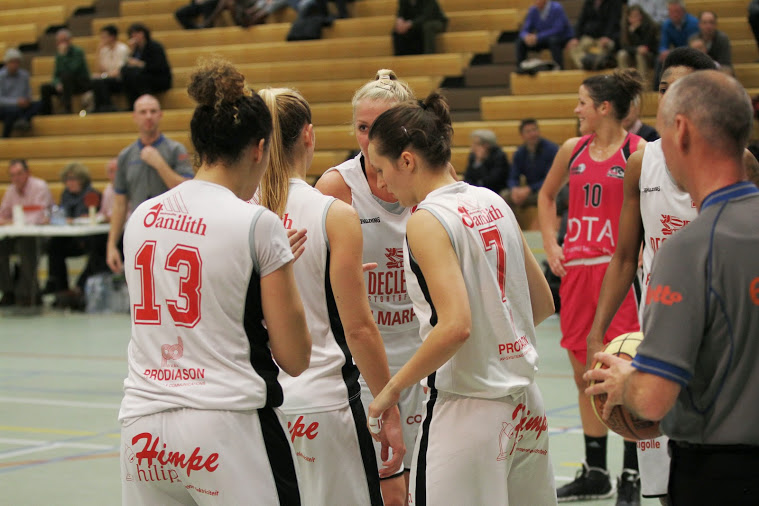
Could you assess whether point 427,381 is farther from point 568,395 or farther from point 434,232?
point 568,395

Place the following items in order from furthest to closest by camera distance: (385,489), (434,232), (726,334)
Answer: (385,489)
(434,232)
(726,334)

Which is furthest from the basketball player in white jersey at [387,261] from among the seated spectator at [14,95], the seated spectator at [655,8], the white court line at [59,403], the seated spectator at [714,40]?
the seated spectator at [14,95]

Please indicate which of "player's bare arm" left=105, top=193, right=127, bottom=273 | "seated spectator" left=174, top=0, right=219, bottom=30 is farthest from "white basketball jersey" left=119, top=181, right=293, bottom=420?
"seated spectator" left=174, top=0, right=219, bottom=30

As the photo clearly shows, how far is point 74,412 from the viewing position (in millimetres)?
7293

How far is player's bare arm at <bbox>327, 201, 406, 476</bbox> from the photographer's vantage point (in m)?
3.05

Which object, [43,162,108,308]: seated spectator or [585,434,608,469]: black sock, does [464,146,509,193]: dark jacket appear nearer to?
[43,162,108,308]: seated spectator

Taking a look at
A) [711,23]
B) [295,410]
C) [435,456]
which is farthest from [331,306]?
[711,23]

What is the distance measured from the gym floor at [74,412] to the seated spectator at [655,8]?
476 cm

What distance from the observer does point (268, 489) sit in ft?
8.41

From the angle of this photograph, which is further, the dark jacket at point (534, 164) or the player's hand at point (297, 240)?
the dark jacket at point (534, 164)

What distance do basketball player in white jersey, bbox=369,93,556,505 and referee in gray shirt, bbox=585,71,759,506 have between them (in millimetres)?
683

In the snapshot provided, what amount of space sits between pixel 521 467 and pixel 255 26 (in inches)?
609

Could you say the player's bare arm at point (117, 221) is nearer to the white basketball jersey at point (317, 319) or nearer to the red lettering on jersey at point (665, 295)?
the white basketball jersey at point (317, 319)

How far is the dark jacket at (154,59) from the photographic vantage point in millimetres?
16266
